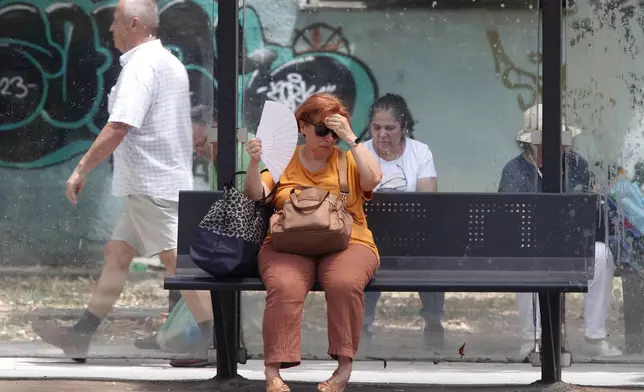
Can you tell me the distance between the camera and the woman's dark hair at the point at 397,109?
6.79 metres

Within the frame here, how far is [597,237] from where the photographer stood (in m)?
7.03

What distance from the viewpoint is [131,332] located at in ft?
23.3

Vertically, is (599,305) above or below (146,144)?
below

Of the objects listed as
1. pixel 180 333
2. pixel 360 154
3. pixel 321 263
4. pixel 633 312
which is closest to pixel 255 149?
pixel 360 154

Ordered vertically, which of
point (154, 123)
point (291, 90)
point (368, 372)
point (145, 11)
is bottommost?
point (368, 372)

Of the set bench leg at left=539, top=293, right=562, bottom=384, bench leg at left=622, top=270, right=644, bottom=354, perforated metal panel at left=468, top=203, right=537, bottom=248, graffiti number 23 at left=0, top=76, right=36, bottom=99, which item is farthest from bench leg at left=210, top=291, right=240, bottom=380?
bench leg at left=622, top=270, right=644, bottom=354

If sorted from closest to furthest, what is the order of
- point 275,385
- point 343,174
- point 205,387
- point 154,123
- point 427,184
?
point 275,385 < point 343,174 < point 205,387 < point 427,184 < point 154,123

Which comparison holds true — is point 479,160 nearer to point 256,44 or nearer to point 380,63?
point 380,63

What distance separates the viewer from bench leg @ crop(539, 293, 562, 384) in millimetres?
6363

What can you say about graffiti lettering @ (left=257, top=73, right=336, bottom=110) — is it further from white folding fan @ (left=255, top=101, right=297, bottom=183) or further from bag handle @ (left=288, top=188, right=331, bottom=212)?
bag handle @ (left=288, top=188, right=331, bottom=212)

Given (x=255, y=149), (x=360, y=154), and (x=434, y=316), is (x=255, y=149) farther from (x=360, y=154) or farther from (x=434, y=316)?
(x=434, y=316)

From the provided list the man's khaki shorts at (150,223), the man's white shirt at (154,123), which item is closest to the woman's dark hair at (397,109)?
the man's white shirt at (154,123)

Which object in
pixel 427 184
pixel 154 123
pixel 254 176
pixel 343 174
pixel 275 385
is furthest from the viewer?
pixel 154 123

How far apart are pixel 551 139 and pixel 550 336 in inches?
34.7
